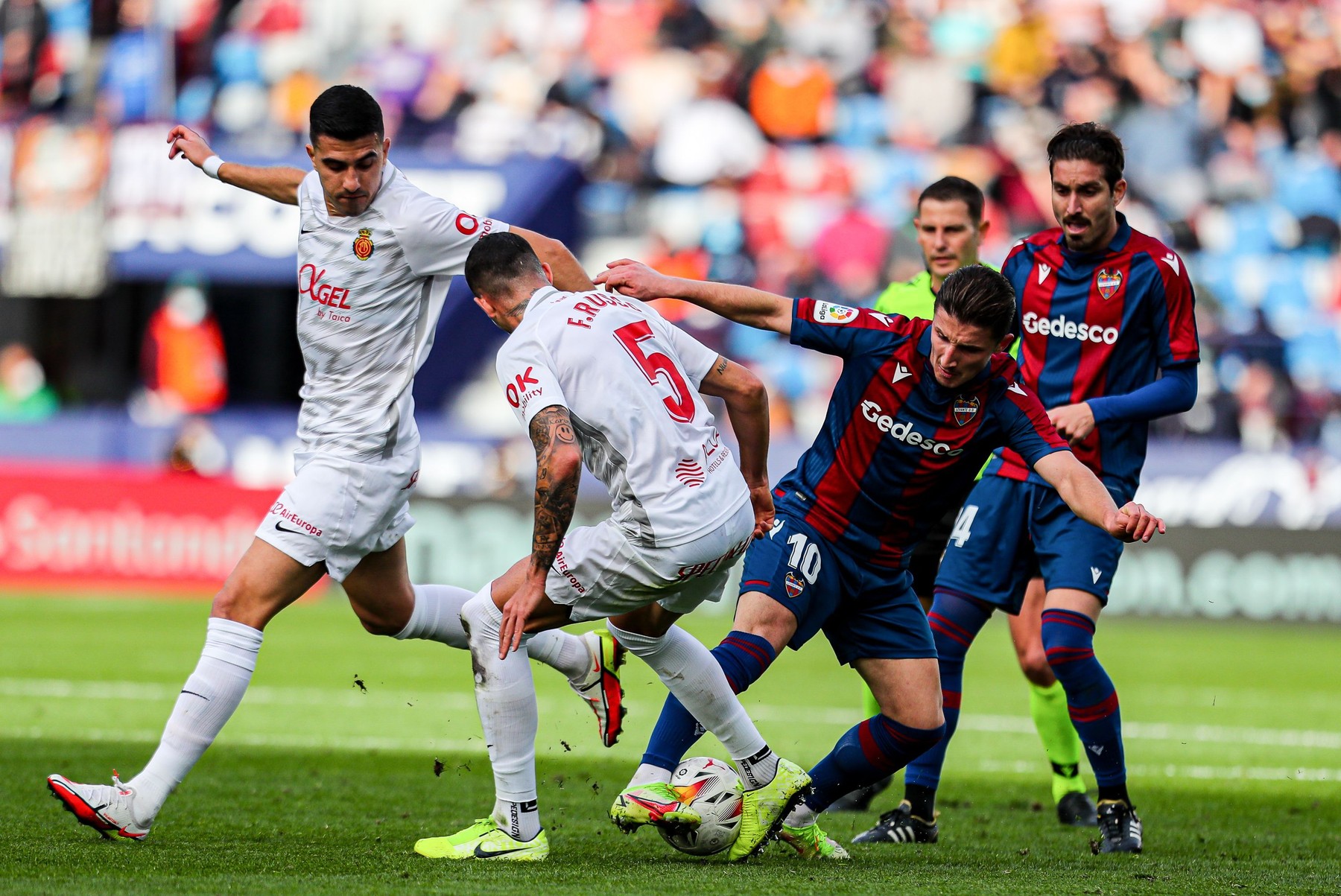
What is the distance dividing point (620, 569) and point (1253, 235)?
16.7 meters

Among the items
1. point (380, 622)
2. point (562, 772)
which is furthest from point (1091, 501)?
point (562, 772)

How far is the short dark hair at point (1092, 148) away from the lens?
20.2 ft

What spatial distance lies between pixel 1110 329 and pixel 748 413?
1.64 metres

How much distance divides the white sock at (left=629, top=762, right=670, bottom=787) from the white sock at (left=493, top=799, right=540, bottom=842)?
1.09 ft

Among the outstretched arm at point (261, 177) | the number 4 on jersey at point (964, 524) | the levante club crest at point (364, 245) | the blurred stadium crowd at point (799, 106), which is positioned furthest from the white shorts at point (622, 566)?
the blurred stadium crowd at point (799, 106)

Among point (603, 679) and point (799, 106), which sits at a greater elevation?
point (799, 106)

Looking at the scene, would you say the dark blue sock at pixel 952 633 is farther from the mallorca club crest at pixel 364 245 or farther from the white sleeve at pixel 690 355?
the mallorca club crest at pixel 364 245

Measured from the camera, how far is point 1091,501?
5.41 meters

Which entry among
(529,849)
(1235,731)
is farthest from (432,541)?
(529,849)

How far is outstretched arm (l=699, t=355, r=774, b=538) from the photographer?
212 inches

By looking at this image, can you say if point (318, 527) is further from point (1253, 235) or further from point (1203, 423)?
point (1253, 235)

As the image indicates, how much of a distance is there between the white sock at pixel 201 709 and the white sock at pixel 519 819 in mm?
920

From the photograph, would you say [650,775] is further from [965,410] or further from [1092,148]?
[1092,148]

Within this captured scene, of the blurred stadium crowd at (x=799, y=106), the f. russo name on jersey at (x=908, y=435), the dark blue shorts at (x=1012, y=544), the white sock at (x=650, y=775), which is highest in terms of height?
the blurred stadium crowd at (x=799, y=106)
